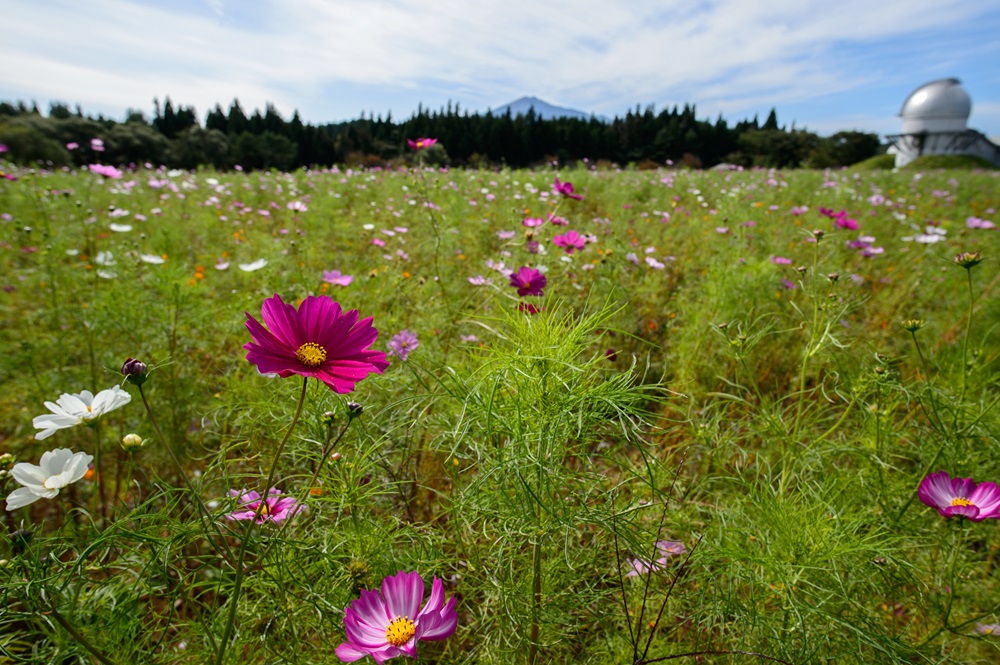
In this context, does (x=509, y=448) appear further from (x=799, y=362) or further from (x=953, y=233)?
(x=953, y=233)

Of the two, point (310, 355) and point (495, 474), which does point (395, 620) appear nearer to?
point (495, 474)

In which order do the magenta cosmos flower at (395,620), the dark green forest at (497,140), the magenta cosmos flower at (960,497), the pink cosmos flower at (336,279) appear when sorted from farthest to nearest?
the dark green forest at (497,140) → the pink cosmos flower at (336,279) → the magenta cosmos flower at (960,497) → the magenta cosmos flower at (395,620)

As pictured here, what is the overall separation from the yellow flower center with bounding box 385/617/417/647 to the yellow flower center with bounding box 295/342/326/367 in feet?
1.17

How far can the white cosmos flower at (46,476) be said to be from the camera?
0.61 meters

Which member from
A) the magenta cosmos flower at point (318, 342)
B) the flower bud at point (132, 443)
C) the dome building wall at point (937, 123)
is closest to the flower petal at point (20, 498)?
the flower bud at point (132, 443)

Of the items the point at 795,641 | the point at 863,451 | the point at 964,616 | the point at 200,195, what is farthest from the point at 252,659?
the point at 200,195

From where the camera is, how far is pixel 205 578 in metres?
1.15

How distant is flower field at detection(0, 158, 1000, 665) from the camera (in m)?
0.66

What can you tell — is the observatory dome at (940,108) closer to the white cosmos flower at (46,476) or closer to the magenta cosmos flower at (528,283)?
the magenta cosmos flower at (528,283)

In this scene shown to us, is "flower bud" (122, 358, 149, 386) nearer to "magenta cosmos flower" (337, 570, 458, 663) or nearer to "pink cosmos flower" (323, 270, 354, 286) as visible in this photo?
"magenta cosmos flower" (337, 570, 458, 663)

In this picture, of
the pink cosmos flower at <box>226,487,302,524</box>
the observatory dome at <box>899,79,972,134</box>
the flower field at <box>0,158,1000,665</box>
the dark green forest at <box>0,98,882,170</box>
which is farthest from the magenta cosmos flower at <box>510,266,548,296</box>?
the observatory dome at <box>899,79,972,134</box>

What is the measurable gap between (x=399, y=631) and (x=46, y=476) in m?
0.53

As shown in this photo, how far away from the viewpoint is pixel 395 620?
2.11 ft

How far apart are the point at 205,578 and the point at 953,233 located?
5.14 meters
